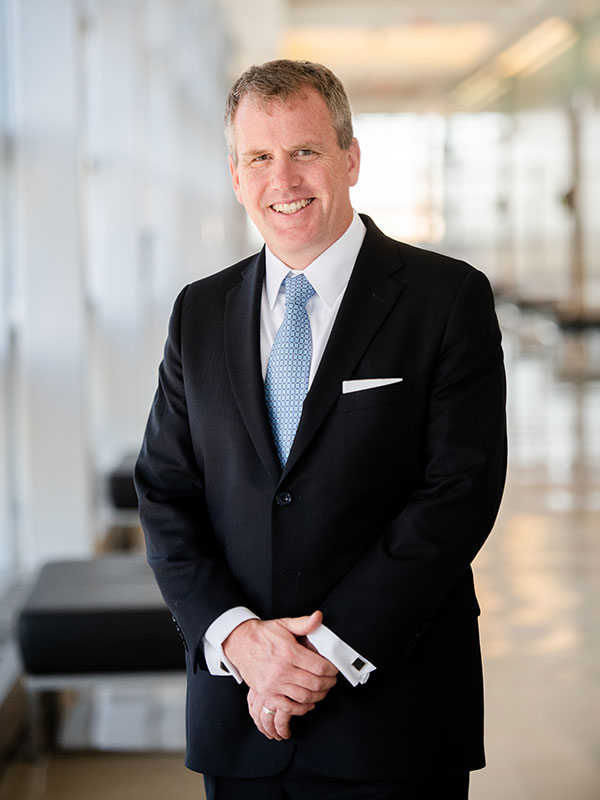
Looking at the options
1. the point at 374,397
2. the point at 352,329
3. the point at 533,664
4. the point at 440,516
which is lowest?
the point at 533,664

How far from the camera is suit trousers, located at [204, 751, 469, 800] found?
6.12 feet

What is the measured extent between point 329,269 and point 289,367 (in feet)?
0.60

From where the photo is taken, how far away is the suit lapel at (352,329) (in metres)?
1.81

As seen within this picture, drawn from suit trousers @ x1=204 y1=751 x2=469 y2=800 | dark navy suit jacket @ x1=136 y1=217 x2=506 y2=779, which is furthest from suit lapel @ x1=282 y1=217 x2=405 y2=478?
suit trousers @ x1=204 y1=751 x2=469 y2=800

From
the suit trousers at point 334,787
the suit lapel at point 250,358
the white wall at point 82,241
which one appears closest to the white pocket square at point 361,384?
the suit lapel at point 250,358

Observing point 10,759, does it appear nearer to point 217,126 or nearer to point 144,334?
point 144,334

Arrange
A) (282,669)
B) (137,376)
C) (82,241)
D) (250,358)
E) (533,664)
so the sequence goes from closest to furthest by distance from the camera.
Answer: (282,669) → (250,358) → (533,664) → (82,241) → (137,376)

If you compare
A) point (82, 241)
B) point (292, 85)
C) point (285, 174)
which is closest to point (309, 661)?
point (285, 174)

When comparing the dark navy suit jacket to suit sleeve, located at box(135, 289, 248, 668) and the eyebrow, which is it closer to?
suit sleeve, located at box(135, 289, 248, 668)

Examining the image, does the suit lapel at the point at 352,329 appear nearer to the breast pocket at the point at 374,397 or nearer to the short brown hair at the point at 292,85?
the breast pocket at the point at 374,397

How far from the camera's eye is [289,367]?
189cm

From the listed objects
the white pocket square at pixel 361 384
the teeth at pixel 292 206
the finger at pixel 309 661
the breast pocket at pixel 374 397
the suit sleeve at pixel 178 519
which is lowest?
the finger at pixel 309 661

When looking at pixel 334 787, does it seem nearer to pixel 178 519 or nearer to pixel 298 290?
pixel 178 519

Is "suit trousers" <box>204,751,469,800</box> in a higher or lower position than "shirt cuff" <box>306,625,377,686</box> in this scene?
lower
